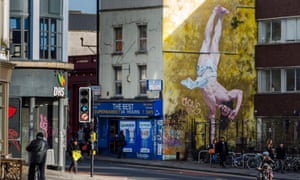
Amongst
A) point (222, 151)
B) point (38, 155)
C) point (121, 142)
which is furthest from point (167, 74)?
point (38, 155)

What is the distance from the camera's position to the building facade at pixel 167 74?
61.0 m

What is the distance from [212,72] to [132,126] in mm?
6216

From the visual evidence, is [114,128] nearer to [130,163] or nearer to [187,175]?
[130,163]

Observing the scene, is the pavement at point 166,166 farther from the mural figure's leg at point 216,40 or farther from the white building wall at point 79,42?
the white building wall at point 79,42

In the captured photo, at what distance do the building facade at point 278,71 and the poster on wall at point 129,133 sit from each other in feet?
26.2

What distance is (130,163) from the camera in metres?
57.2

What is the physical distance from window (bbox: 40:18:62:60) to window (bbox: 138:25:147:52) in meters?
19.9

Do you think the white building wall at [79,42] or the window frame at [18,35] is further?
the white building wall at [79,42]

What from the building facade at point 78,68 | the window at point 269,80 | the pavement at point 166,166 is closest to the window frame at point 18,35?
the pavement at point 166,166

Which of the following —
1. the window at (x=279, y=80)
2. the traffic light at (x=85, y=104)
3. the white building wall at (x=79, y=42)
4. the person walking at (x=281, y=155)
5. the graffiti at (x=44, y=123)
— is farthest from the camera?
the white building wall at (x=79, y=42)

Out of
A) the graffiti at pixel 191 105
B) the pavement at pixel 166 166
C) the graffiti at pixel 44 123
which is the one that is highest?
the graffiti at pixel 191 105

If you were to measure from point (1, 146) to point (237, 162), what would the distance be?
20810mm

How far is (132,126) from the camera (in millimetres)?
62562

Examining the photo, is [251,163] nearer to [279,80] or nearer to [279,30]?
[279,80]
